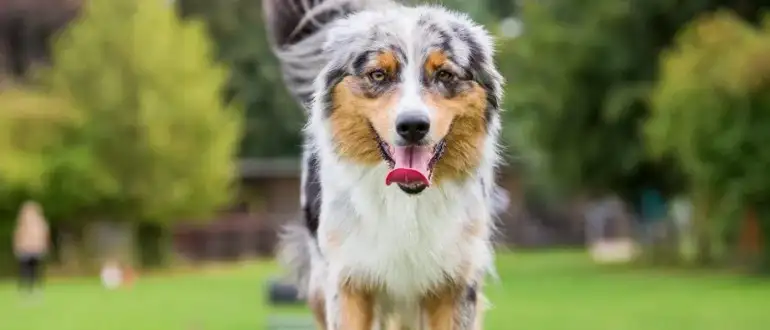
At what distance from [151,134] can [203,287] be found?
19.8 feet

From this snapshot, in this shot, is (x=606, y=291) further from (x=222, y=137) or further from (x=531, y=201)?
(x=531, y=201)

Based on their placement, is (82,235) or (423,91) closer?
(423,91)

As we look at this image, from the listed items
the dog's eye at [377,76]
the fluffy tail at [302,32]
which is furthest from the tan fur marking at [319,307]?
the dog's eye at [377,76]

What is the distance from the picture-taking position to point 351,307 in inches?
235

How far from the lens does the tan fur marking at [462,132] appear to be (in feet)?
17.4

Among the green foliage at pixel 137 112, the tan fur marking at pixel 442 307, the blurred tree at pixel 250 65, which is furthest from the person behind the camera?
the blurred tree at pixel 250 65

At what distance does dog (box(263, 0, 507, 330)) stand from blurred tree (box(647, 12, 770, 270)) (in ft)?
51.9

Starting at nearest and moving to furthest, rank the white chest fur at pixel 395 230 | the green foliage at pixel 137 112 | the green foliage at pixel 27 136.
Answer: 1. the white chest fur at pixel 395 230
2. the green foliage at pixel 27 136
3. the green foliage at pixel 137 112

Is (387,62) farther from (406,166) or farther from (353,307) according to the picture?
(353,307)

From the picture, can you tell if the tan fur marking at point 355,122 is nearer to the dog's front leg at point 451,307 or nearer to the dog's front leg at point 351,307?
the dog's front leg at point 351,307

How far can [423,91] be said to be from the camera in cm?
517

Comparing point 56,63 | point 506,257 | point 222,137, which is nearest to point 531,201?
point 506,257

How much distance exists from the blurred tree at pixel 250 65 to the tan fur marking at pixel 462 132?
40057 millimetres

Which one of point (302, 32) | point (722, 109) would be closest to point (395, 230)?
point (302, 32)
